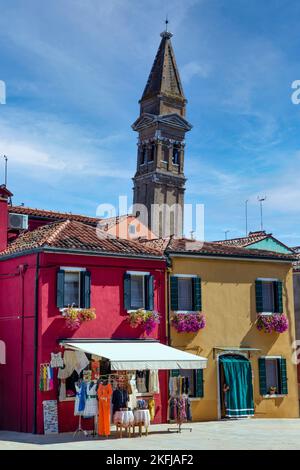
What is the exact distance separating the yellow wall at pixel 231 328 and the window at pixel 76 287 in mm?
3843

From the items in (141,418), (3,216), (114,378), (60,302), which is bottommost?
(141,418)

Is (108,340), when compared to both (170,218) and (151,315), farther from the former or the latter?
(170,218)

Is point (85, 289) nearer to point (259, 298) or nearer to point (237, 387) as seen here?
point (237, 387)

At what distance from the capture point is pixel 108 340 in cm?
2417

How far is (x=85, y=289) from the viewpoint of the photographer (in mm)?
23969

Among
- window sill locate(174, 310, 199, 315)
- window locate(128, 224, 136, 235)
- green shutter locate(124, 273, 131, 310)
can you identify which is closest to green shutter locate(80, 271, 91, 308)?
green shutter locate(124, 273, 131, 310)

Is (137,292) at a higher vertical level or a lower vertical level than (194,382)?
higher

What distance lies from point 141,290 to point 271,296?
6.17 metres

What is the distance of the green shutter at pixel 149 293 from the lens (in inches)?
1006

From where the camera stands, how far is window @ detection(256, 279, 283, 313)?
28719mm

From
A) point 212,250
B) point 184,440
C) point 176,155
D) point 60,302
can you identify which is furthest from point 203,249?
point 176,155

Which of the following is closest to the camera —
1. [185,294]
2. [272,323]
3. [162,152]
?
[185,294]
